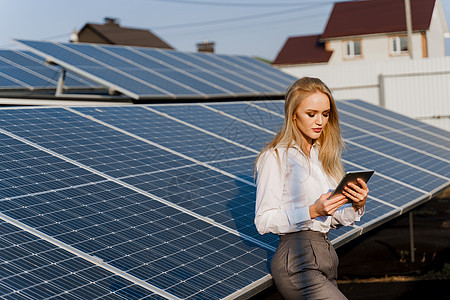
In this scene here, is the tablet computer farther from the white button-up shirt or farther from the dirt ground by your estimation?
the dirt ground

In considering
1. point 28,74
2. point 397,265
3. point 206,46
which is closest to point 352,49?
point 206,46

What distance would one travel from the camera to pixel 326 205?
14.4 ft

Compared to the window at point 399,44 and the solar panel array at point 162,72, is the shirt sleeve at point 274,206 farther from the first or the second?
the window at point 399,44

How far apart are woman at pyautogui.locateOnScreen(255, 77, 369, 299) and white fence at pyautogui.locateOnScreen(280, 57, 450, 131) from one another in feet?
78.5

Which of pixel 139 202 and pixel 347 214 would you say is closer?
pixel 347 214

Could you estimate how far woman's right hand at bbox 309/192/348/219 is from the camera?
4395mm

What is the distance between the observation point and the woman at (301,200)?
4.56m

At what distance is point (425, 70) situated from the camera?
2747 centimetres

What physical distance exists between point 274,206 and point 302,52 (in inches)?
2363

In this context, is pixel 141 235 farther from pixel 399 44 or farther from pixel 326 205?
pixel 399 44

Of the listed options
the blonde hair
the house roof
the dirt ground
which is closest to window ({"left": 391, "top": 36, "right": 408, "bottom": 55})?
the house roof

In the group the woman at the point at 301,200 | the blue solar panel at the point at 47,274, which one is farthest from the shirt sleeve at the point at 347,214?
the blue solar panel at the point at 47,274

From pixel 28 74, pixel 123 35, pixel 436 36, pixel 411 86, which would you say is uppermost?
pixel 123 35

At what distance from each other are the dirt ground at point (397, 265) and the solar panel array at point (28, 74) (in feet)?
22.5
